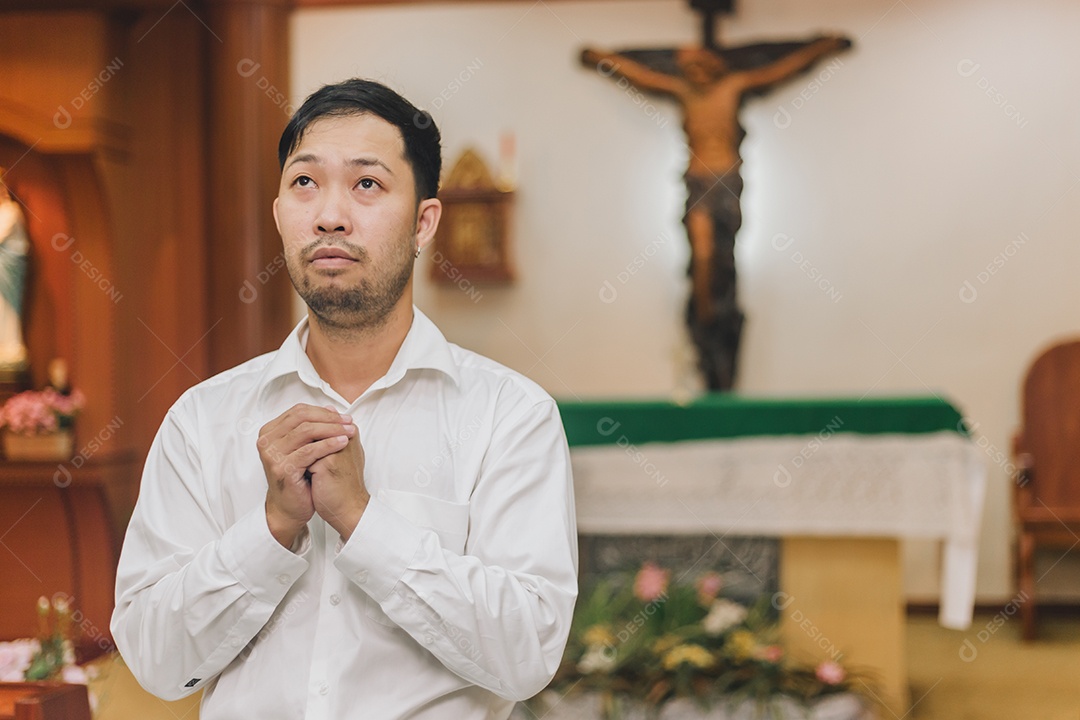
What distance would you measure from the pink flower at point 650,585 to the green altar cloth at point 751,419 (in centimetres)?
48

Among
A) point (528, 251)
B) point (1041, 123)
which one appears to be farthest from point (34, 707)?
point (1041, 123)

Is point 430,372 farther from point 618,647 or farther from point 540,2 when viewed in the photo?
point 540,2

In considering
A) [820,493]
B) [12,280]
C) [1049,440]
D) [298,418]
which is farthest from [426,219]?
[1049,440]

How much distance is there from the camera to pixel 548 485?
4.76 ft

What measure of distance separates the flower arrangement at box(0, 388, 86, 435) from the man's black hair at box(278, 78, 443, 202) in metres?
3.94

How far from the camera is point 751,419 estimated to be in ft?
13.0

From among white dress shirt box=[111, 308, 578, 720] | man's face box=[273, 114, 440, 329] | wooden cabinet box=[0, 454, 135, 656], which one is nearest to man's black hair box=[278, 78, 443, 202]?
man's face box=[273, 114, 440, 329]

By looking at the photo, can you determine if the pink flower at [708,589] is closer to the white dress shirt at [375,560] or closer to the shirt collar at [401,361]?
the white dress shirt at [375,560]

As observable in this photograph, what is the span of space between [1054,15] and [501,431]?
5417mm

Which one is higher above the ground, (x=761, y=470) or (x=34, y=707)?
(x=34, y=707)

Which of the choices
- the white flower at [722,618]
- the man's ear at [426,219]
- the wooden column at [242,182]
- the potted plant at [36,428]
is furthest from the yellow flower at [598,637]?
the wooden column at [242,182]

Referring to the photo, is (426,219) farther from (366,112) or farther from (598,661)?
(598,661)

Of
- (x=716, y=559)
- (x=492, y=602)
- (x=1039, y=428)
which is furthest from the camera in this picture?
(x=1039, y=428)

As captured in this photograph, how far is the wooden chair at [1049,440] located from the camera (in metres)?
5.33
